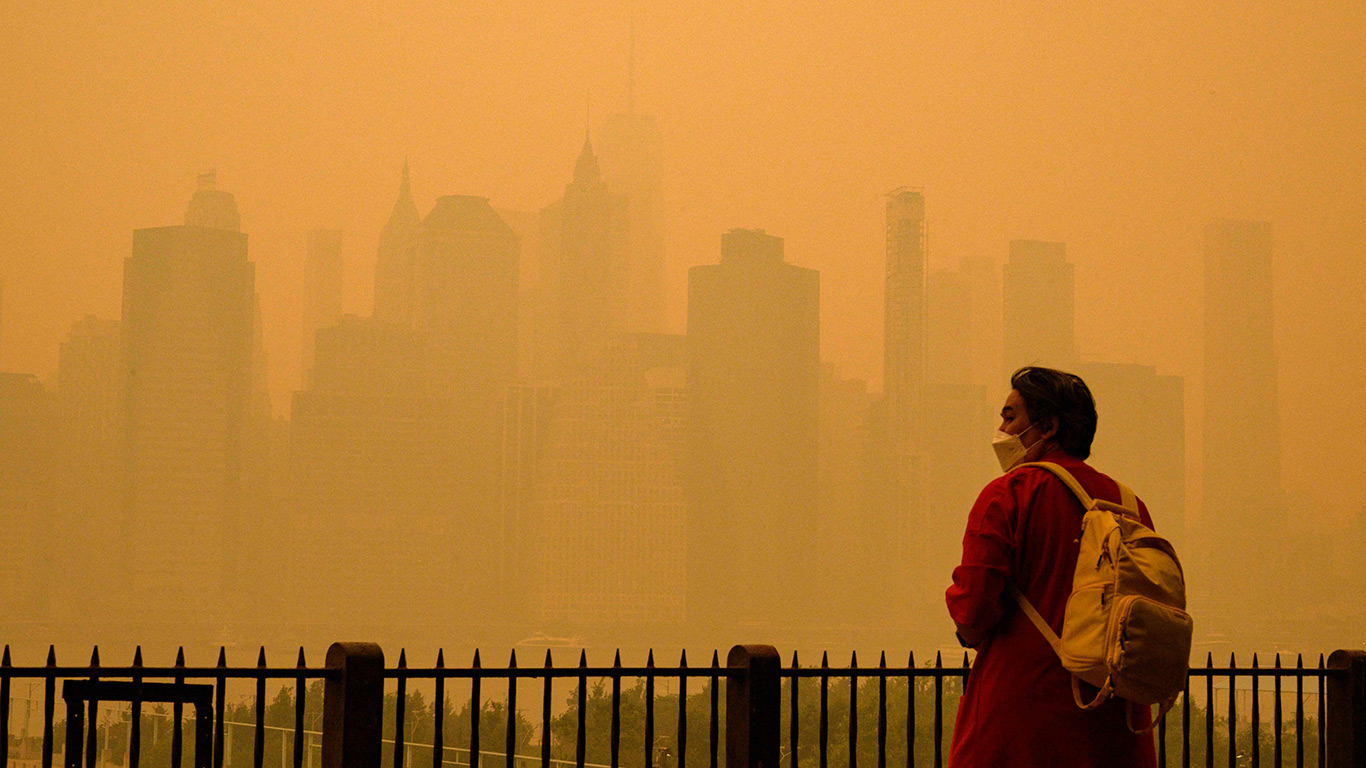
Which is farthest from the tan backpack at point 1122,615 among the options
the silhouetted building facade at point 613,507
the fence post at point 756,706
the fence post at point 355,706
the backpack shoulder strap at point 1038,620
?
the silhouetted building facade at point 613,507

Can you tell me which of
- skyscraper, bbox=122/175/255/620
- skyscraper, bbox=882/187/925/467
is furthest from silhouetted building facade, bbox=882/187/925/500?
skyscraper, bbox=122/175/255/620

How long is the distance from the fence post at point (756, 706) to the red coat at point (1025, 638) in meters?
1.33

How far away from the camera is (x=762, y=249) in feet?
355

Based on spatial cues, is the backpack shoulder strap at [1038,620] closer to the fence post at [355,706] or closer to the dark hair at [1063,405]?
the dark hair at [1063,405]

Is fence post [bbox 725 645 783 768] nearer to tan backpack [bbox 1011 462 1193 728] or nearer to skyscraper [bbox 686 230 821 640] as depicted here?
tan backpack [bbox 1011 462 1193 728]

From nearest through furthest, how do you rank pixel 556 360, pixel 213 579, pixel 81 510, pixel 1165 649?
1. pixel 1165 649
2. pixel 213 579
3. pixel 81 510
4. pixel 556 360

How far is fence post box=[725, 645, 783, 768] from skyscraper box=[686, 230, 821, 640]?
94.5 m

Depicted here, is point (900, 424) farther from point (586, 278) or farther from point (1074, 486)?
point (1074, 486)

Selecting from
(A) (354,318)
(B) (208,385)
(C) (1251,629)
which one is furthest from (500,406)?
(C) (1251,629)

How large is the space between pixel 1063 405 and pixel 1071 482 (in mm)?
218

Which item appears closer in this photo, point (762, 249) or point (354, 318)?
point (354, 318)

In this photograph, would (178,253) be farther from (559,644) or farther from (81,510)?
(559,644)

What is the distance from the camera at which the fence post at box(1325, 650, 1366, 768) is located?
217 inches

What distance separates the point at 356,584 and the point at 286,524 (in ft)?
33.6
